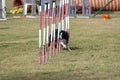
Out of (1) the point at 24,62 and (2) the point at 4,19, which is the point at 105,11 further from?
(1) the point at 24,62

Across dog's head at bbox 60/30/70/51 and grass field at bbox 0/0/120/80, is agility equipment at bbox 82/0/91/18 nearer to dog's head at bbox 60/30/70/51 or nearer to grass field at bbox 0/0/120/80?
grass field at bbox 0/0/120/80

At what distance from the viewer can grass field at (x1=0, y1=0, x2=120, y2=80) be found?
10.1 meters

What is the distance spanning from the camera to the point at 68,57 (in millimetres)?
12484

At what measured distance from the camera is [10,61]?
1190cm

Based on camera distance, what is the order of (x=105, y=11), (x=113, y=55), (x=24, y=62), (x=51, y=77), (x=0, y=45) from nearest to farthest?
1. (x=51, y=77)
2. (x=24, y=62)
3. (x=113, y=55)
4. (x=0, y=45)
5. (x=105, y=11)

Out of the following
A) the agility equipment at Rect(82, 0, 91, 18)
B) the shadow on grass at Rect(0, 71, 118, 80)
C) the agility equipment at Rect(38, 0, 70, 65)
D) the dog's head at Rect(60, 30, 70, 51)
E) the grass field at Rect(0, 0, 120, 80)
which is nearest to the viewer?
the shadow on grass at Rect(0, 71, 118, 80)

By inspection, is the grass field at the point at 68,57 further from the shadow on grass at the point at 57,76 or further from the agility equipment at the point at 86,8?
the agility equipment at the point at 86,8

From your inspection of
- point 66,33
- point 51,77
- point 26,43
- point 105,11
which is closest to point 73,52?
point 66,33

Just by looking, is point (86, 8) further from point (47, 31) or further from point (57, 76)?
point (57, 76)

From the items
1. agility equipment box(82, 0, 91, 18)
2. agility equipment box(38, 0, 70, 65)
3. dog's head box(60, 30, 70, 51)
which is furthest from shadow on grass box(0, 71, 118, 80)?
agility equipment box(82, 0, 91, 18)

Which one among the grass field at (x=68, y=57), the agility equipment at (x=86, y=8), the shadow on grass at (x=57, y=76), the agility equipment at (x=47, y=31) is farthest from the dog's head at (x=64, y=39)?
the agility equipment at (x=86, y=8)

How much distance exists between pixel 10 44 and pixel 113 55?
144 inches

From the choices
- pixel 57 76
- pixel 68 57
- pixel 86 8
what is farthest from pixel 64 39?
pixel 86 8

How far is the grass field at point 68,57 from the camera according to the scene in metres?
10.1
